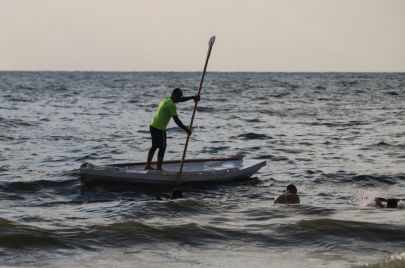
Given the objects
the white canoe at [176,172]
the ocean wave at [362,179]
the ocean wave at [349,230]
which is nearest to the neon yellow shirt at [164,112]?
the white canoe at [176,172]

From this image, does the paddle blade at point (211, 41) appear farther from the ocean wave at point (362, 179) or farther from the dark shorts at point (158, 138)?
the ocean wave at point (362, 179)

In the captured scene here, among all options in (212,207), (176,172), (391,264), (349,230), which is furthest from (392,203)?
(176,172)

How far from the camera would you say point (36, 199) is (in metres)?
15.5

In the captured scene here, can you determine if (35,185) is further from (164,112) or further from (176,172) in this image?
(164,112)

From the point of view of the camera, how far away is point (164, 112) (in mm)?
16484

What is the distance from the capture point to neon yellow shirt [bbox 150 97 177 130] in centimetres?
1625

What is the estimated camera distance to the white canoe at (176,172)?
1639 cm

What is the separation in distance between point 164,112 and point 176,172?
4.64 ft

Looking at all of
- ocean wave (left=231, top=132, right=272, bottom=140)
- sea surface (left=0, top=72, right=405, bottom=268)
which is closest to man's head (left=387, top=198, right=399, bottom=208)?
sea surface (left=0, top=72, right=405, bottom=268)

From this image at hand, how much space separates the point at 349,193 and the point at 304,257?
20.9ft

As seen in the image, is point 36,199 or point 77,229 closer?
point 77,229

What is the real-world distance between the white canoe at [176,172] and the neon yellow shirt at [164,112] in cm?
107

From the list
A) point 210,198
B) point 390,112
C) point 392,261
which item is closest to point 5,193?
point 210,198

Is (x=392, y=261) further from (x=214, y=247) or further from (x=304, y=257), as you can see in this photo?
(x=214, y=247)
